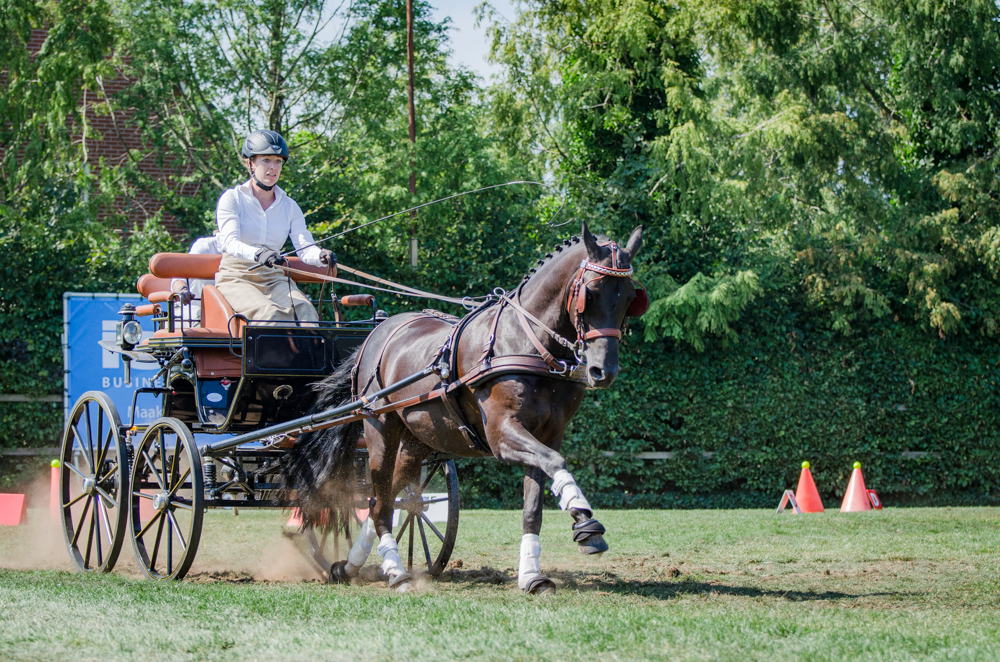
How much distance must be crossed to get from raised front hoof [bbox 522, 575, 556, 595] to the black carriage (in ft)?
5.02

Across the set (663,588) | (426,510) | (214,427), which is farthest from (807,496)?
(214,427)

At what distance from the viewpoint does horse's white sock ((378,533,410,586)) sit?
577 centimetres

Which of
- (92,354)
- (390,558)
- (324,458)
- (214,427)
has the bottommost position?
→ (390,558)

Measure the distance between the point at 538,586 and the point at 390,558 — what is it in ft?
3.93

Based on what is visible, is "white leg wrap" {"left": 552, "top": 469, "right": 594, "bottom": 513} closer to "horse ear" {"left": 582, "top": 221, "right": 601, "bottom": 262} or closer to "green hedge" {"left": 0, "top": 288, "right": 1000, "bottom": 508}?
"horse ear" {"left": 582, "top": 221, "right": 601, "bottom": 262}

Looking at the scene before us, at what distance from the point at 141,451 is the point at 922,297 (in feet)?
34.1

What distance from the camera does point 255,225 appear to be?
22.4 feet

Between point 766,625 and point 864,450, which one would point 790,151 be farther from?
point 766,625

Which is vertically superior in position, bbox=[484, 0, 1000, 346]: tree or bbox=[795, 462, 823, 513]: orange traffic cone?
bbox=[484, 0, 1000, 346]: tree

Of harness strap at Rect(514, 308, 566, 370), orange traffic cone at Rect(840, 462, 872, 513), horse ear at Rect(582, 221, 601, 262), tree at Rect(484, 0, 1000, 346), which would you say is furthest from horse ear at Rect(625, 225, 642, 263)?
orange traffic cone at Rect(840, 462, 872, 513)

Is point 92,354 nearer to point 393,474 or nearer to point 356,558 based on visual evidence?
point 356,558

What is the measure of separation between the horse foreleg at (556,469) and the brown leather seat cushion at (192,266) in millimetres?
2224

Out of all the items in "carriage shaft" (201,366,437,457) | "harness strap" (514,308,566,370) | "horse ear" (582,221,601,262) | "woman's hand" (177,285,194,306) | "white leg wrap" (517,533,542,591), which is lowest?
"white leg wrap" (517,533,542,591)

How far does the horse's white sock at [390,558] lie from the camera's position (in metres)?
5.77
